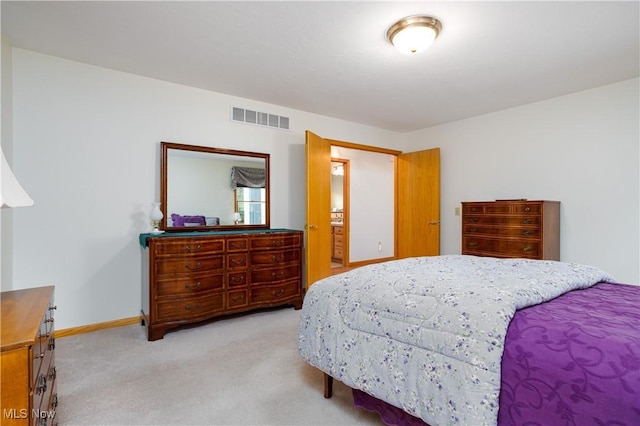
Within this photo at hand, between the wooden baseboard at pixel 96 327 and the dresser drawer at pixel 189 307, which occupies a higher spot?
the dresser drawer at pixel 189 307

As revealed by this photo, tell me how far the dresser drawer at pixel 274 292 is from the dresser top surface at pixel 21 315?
6.62 feet

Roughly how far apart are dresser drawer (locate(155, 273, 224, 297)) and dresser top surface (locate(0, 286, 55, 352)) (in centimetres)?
135

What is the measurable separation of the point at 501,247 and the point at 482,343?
3.05m

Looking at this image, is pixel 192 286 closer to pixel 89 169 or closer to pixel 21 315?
pixel 89 169

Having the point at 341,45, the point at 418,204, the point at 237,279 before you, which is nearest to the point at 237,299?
the point at 237,279

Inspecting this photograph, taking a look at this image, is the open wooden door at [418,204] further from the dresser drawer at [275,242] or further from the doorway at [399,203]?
the dresser drawer at [275,242]

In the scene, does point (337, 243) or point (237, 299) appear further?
point (337, 243)

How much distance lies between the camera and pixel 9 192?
113 centimetres

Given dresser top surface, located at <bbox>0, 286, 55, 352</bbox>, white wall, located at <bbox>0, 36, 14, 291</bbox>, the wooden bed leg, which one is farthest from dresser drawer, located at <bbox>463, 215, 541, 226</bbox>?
white wall, located at <bbox>0, 36, 14, 291</bbox>

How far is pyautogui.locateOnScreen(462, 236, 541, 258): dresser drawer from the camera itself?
11.6 ft

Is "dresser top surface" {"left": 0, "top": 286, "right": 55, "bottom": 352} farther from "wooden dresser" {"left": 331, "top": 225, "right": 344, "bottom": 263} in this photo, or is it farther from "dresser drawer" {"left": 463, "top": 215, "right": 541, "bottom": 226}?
"wooden dresser" {"left": 331, "top": 225, "right": 344, "bottom": 263}

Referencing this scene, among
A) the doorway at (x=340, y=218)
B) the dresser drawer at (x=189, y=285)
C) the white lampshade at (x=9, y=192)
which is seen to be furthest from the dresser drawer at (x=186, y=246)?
the doorway at (x=340, y=218)

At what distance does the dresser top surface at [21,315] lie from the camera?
0.99 metres

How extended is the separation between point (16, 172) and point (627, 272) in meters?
5.85
